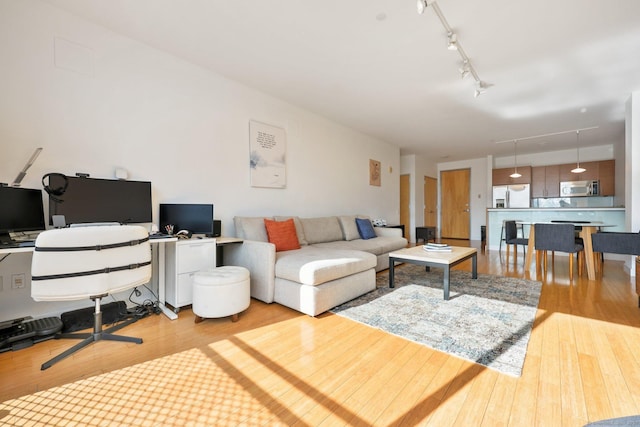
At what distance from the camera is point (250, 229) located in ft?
10.7

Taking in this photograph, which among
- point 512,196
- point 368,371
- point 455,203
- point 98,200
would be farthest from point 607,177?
point 98,200

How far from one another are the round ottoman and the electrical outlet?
130 centimetres

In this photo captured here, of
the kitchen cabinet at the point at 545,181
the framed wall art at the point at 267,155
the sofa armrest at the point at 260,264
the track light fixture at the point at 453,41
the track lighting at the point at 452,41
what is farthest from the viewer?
the kitchen cabinet at the point at 545,181

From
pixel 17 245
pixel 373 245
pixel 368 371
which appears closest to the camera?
pixel 368 371

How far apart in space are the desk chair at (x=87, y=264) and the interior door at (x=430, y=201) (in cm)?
800

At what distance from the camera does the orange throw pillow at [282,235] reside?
3.33 m

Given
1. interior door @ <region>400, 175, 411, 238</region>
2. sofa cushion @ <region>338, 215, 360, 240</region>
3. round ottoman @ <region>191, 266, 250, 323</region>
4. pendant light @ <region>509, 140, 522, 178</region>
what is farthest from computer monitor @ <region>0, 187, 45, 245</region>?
pendant light @ <region>509, 140, 522, 178</region>

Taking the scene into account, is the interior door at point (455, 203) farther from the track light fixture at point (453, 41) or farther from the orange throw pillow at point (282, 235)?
the orange throw pillow at point (282, 235)

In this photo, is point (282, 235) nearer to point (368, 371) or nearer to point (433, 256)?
point (433, 256)

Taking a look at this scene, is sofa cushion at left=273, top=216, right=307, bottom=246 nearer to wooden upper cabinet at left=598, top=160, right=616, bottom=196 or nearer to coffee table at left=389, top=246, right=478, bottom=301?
coffee table at left=389, top=246, right=478, bottom=301

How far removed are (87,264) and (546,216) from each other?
7431 millimetres

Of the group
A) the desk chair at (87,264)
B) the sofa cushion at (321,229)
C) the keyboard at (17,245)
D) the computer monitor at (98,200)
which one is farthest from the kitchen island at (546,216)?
the keyboard at (17,245)

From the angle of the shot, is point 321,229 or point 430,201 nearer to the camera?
point 321,229

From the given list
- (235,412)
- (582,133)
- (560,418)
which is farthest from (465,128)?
(235,412)
